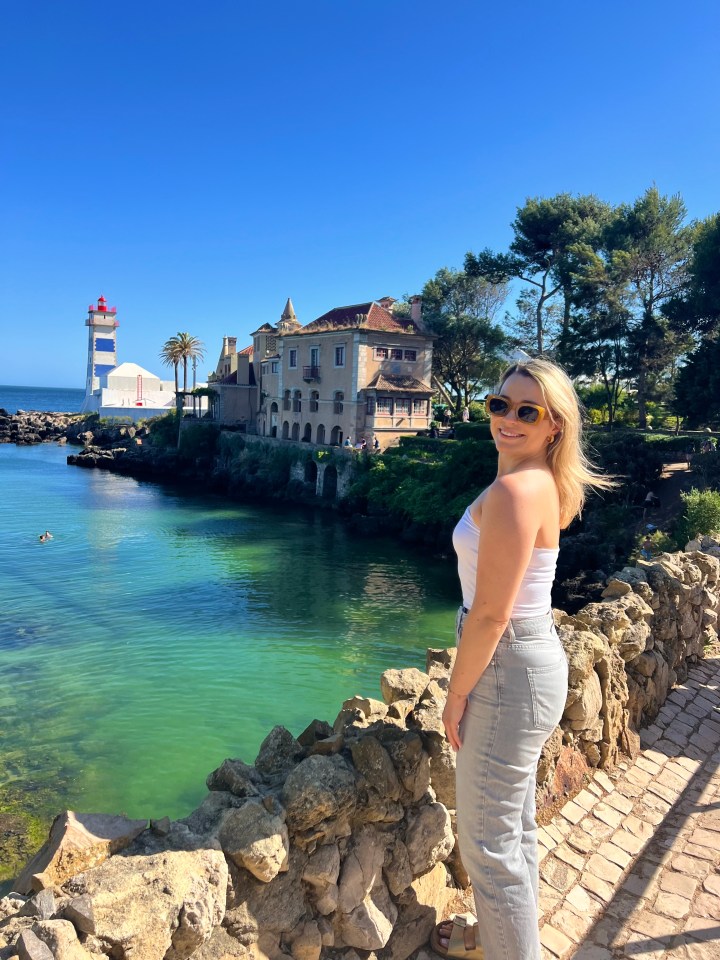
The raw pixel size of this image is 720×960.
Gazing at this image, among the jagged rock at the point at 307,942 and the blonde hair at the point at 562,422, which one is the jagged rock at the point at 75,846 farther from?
the blonde hair at the point at 562,422

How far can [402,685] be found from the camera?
15.1 feet

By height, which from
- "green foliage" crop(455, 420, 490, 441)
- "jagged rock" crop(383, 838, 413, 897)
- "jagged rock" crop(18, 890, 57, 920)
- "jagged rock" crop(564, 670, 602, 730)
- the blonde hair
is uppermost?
"green foliage" crop(455, 420, 490, 441)

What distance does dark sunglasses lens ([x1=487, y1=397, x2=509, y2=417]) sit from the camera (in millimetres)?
2934

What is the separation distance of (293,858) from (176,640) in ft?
42.1

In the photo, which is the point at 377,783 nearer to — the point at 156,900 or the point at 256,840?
the point at 256,840

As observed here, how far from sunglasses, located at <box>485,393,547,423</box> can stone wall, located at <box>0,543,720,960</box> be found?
1936 mm

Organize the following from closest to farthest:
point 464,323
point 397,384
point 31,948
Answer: point 31,948, point 397,384, point 464,323

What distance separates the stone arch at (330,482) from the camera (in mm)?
37781

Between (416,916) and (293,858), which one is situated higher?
(293,858)

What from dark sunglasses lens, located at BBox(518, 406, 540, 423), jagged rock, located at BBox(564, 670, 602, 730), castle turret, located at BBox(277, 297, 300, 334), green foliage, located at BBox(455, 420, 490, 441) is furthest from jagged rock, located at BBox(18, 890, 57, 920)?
castle turret, located at BBox(277, 297, 300, 334)

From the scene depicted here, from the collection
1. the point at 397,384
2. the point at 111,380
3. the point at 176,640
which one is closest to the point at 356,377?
the point at 397,384

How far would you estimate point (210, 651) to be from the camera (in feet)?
48.3

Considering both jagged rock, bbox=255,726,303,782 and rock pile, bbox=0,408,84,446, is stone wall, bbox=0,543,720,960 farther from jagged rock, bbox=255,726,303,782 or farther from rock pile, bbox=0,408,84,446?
rock pile, bbox=0,408,84,446

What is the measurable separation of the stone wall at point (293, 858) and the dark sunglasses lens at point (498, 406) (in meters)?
1.93
